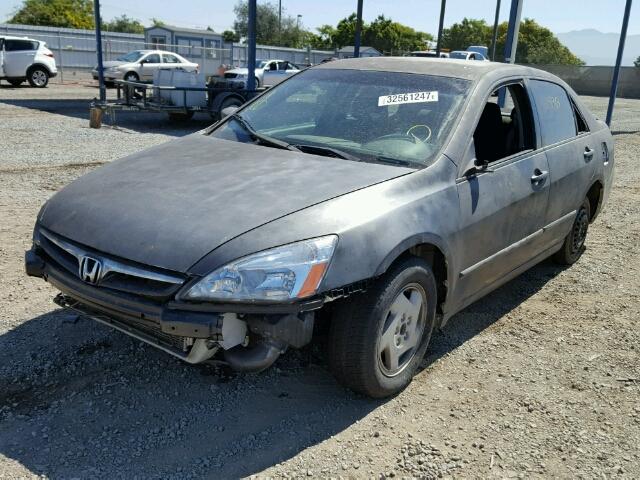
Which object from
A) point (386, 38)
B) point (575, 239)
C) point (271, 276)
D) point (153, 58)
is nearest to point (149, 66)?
point (153, 58)

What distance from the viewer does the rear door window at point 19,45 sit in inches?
884

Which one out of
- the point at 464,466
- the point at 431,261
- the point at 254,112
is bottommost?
the point at 464,466

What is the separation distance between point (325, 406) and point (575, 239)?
3.24m

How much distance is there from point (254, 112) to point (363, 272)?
1.96m

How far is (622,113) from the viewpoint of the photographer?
24.8 m

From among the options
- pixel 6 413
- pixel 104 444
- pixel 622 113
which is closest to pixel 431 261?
pixel 104 444

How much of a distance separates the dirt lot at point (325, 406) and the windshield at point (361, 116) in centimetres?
126

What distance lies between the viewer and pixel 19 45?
22.6 m

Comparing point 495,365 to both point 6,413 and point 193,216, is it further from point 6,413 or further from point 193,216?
point 6,413

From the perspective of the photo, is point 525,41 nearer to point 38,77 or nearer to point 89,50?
point 89,50

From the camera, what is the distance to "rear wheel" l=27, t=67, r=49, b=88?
23.6 meters

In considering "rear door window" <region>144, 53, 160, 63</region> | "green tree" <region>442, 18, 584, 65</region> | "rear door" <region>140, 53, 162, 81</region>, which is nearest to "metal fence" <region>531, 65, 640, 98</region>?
"green tree" <region>442, 18, 584, 65</region>

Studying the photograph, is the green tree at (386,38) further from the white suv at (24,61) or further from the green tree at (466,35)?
the white suv at (24,61)

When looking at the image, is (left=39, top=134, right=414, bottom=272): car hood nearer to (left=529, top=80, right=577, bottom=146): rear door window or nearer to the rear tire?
(left=529, top=80, right=577, bottom=146): rear door window
